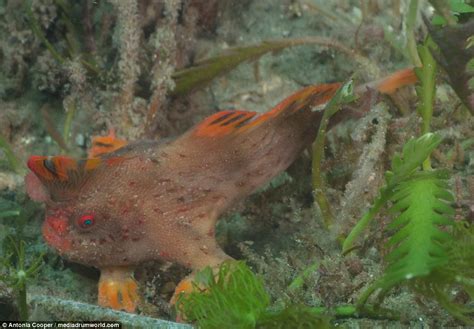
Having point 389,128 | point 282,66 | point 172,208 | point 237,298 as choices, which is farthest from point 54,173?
point 282,66

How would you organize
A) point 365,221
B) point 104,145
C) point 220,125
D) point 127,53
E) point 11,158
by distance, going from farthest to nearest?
1. point 127,53
2. point 104,145
3. point 11,158
4. point 220,125
5. point 365,221

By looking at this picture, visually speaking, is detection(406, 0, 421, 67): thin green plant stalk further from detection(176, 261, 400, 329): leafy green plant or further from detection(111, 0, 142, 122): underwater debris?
detection(176, 261, 400, 329): leafy green plant

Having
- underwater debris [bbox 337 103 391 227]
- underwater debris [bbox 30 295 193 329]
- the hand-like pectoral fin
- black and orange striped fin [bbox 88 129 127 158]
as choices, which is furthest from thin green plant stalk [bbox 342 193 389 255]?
black and orange striped fin [bbox 88 129 127 158]

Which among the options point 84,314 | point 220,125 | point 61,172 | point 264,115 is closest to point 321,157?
point 264,115

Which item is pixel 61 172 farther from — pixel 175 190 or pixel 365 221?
pixel 365 221

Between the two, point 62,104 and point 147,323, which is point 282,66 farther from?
point 147,323

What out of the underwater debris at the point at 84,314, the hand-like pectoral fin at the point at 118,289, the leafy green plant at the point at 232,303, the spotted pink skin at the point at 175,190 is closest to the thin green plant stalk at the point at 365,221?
the leafy green plant at the point at 232,303

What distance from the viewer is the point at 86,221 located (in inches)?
120

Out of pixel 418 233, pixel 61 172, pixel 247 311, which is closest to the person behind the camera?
pixel 418 233

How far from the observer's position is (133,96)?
4.36m

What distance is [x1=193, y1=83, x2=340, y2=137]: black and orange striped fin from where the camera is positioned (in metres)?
3.30

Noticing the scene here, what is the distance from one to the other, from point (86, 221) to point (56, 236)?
0.69 feet

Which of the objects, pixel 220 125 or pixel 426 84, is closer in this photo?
pixel 426 84

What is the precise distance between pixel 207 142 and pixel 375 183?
3.60ft
